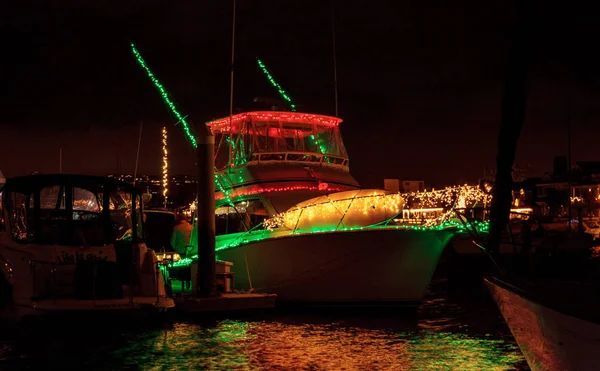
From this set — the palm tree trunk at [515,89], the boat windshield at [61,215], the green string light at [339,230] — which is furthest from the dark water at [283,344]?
the palm tree trunk at [515,89]

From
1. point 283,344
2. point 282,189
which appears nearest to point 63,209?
point 283,344

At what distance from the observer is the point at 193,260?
16.5m

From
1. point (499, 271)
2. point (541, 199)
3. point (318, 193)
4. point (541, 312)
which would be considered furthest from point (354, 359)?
point (541, 199)

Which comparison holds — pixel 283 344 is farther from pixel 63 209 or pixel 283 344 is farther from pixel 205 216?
pixel 63 209

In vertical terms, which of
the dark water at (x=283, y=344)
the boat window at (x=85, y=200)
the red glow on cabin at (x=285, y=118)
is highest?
the red glow on cabin at (x=285, y=118)

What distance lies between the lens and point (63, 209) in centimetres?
1284

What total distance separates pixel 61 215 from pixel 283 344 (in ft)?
15.1

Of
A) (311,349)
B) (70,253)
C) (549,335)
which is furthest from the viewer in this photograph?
(70,253)

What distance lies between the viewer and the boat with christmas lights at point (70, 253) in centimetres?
1186

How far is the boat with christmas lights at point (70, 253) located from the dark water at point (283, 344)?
0.67 meters

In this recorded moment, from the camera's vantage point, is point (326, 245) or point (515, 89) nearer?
point (515, 89)

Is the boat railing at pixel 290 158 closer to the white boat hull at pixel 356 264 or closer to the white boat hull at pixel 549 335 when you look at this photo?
the white boat hull at pixel 356 264

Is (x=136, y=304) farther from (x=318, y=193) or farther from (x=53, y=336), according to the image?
(x=318, y=193)

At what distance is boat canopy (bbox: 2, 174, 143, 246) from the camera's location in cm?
1257
